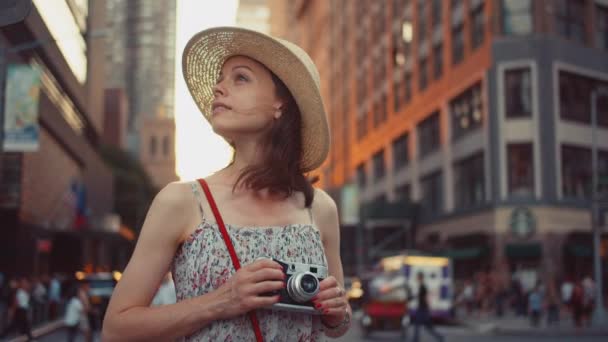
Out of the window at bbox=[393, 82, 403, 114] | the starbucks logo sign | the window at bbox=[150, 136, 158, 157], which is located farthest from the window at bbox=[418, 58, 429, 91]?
the window at bbox=[150, 136, 158, 157]

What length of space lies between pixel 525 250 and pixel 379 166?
2545cm

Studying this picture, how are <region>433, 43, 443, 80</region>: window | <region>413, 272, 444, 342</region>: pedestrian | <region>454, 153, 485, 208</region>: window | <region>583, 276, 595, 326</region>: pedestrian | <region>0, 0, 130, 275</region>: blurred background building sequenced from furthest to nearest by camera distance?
<region>433, 43, 443, 80</region>: window < <region>454, 153, 485, 208</region>: window < <region>583, 276, 595, 326</region>: pedestrian < <region>0, 0, 130, 275</region>: blurred background building < <region>413, 272, 444, 342</region>: pedestrian

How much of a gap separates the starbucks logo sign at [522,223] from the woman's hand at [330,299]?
3628cm

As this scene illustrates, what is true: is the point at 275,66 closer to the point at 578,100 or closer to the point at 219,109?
the point at 219,109

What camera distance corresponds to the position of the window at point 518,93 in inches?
1515

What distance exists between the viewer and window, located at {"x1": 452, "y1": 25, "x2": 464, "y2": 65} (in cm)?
4378

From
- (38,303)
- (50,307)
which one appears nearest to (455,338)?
(38,303)

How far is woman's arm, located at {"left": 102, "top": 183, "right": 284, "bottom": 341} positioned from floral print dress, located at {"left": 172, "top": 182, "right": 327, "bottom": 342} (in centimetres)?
5

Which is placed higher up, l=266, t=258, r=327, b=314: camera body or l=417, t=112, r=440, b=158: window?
l=417, t=112, r=440, b=158: window

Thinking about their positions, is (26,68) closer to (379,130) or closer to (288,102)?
(288,102)

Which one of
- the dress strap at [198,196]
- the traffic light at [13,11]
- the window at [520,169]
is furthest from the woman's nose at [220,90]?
the window at [520,169]

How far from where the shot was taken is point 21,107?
22344mm

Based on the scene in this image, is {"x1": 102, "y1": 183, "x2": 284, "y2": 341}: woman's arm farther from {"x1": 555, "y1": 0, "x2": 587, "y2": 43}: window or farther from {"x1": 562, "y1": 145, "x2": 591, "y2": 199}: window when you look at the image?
{"x1": 555, "y1": 0, "x2": 587, "y2": 43}: window

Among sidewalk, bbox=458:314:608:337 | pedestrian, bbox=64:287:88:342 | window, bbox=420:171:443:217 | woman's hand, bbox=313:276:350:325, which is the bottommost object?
sidewalk, bbox=458:314:608:337
